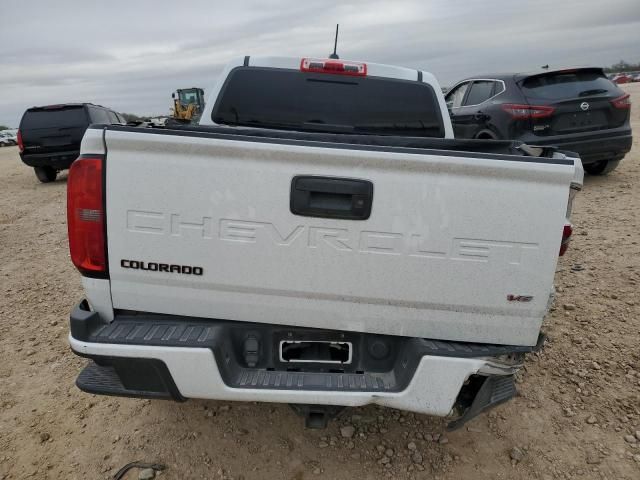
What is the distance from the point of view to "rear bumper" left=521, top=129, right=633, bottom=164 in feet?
22.8

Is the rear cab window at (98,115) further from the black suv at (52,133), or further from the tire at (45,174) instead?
the tire at (45,174)

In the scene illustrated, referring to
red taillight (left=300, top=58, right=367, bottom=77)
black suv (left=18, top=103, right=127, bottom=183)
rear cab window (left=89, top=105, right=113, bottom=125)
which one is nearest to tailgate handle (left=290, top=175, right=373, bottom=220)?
red taillight (left=300, top=58, right=367, bottom=77)

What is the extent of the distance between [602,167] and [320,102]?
6962 millimetres

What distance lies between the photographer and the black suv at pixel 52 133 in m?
11.0

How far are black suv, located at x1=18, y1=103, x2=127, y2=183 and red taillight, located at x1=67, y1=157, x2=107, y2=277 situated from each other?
10.3 meters

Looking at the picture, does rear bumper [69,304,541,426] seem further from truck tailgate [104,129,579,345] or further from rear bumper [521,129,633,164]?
rear bumper [521,129,633,164]

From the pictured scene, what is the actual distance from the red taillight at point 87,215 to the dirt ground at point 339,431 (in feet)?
3.91

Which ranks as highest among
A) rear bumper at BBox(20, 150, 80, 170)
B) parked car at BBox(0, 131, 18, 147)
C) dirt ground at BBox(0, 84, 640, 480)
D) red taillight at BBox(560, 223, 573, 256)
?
red taillight at BBox(560, 223, 573, 256)

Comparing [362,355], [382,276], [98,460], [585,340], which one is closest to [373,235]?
[382,276]

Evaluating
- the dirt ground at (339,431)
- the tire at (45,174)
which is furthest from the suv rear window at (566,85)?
the tire at (45,174)

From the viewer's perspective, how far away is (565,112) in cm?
693

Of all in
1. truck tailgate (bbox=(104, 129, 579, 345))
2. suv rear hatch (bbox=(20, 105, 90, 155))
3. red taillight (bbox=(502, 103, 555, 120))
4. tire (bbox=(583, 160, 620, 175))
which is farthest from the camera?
suv rear hatch (bbox=(20, 105, 90, 155))

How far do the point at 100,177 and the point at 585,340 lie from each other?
3.58 meters

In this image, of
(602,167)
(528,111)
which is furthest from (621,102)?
(528,111)
